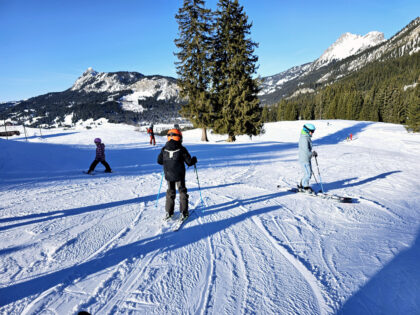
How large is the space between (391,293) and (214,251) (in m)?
2.35

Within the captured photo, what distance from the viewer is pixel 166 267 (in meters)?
3.08

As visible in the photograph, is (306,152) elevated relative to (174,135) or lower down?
lower down

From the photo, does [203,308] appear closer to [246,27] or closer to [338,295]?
[338,295]

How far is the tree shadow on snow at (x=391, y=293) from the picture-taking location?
2.34 meters

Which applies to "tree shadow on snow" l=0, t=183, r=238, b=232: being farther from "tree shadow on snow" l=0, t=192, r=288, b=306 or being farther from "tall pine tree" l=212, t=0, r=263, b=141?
"tall pine tree" l=212, t=0, r=263, b=141

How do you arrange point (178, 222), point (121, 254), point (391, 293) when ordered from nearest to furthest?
point (391, 293) < point (121, 254) < point (178, 222)

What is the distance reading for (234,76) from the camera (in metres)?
21.3

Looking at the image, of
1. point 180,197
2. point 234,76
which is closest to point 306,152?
point 180,197

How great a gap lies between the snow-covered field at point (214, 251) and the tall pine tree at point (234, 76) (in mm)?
15436

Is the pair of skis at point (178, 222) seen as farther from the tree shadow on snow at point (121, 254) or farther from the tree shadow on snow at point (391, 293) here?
the tree shadow on snow at point (391, 293)

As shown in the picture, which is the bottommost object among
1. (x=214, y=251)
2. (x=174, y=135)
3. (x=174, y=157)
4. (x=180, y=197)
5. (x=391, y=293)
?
(x=391, y=293)

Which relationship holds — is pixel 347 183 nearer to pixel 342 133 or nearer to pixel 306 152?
pixel 306 152

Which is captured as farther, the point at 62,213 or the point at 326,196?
the point at 326,196

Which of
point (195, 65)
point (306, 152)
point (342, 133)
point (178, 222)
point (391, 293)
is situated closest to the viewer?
point (391, 293)
